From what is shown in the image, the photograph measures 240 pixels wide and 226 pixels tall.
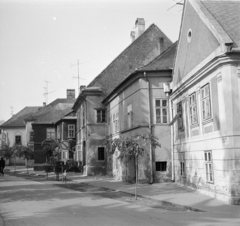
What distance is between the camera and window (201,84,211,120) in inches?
537

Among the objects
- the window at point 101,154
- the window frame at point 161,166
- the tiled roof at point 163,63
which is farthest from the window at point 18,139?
the window frame at point 161,166

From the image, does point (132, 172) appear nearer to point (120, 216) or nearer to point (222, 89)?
point (222, 89)

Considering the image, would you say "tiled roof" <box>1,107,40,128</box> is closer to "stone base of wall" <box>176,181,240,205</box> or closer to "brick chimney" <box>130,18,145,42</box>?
"brick chimney" <box>130,18,145,42</box>

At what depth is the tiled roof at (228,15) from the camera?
13.0 m

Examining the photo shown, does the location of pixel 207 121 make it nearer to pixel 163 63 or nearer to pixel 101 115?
pixel 163 63

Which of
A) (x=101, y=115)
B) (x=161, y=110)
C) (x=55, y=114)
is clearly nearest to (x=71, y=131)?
(x=55, y=114)

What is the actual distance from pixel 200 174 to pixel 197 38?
6053 mm

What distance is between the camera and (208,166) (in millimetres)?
13867

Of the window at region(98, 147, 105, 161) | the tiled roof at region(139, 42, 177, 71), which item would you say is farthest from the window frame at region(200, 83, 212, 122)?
the window at region(98, 147, 105, 161)

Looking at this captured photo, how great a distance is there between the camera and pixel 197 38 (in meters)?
14.9

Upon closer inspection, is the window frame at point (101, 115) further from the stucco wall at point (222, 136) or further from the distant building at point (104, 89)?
the stucco wall at point (222, 136)

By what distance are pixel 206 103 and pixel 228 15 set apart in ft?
13.4

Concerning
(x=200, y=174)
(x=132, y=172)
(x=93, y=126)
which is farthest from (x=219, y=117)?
(x=93, y=126)

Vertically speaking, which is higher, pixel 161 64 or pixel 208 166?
pixel 161 64
